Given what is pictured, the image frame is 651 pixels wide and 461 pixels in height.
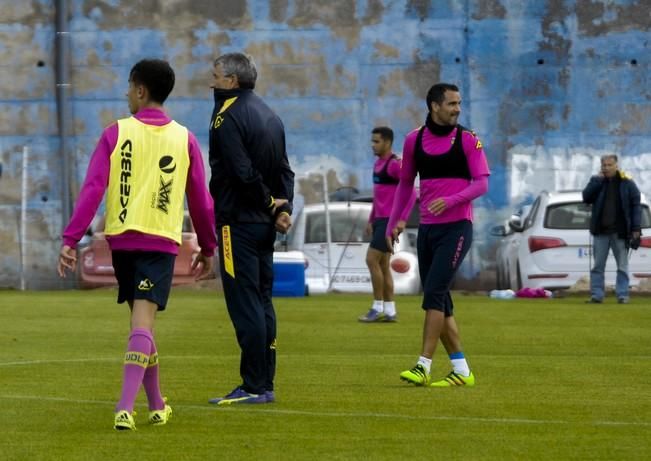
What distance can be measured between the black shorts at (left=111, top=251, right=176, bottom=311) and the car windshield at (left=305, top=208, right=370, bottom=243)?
2029 centimetres

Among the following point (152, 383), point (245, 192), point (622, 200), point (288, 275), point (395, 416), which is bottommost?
point (288, 275)

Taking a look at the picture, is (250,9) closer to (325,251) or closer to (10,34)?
(10,34)

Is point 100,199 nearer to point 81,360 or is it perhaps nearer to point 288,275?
point 81,360

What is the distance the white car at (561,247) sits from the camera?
2734 cm

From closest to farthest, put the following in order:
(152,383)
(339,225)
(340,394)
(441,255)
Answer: (152,383)
(340,394)
(441,255)
(339,225)

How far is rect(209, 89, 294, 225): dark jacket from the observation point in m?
10.3

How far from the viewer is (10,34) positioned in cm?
3588

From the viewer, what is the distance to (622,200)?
2548 centimetres

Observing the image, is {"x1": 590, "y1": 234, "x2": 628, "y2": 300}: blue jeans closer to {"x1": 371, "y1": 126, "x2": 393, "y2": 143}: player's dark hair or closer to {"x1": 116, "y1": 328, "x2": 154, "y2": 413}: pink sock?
{"x1": 371, "y1": 126, "x2": 393, "y2": 143}: player's dark hair

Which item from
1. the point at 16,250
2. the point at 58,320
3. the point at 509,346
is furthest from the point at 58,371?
the point at 16,250

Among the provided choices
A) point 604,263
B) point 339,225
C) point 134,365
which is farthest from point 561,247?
point 134,365

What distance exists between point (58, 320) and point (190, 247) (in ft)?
32.0

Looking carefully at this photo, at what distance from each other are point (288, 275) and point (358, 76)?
9.42m

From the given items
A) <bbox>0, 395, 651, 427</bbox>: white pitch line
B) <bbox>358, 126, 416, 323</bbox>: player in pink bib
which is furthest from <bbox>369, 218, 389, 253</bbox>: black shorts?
<bbox>0, 395, 651, 427</bbox>: white pitch line
